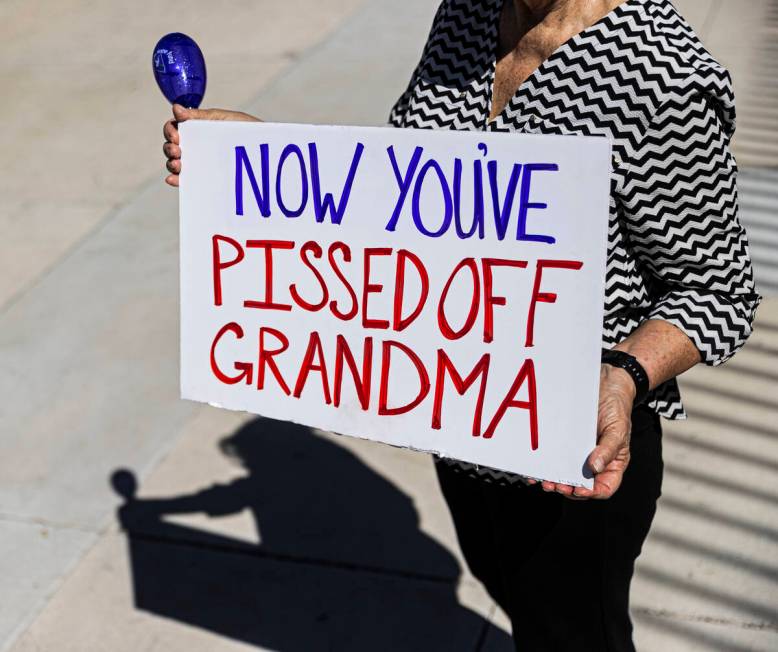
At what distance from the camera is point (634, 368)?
68.5 inches

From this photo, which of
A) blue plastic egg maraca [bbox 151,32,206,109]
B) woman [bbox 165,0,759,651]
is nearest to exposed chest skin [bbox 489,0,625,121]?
woman [bbox 165,0,759,651]

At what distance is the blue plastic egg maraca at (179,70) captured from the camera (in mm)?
2064

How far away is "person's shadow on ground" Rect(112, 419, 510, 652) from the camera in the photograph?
3068mm

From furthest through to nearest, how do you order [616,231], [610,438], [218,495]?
[218,495] → [616,231] → [610,438]

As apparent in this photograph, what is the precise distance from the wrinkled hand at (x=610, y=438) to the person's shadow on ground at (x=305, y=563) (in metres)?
1.47

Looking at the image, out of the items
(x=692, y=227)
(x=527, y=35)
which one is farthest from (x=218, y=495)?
(x=692, y=227)

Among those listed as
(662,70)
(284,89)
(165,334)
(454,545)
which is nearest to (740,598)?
(454,545)

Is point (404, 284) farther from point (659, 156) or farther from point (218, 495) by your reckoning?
point (218, 495)

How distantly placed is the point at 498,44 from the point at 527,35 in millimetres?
98

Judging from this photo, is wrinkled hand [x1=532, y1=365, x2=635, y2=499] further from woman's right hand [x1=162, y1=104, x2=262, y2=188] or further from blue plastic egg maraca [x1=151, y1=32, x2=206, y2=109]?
blue plastic egg maraca [x1=151, y1=32, x2=206, y2=109]

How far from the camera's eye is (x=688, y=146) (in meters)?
1.70

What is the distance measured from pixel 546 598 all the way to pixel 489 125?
88cm

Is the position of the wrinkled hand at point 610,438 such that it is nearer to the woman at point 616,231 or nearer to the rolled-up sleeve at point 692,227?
the woman at point 616,231

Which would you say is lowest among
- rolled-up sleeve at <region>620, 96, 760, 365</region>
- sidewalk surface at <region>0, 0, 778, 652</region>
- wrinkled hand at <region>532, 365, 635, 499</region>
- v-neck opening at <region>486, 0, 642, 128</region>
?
sidewalk surface at <region>0, 0, 778, 652</region>
